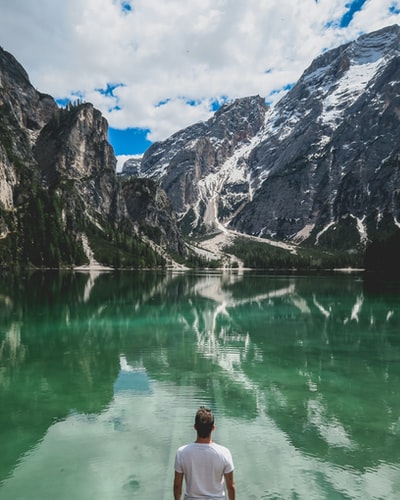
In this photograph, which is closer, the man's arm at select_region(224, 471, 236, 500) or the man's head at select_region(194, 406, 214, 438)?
the man's head at select_region(194, 406, 214, 438)

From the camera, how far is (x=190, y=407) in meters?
17.5

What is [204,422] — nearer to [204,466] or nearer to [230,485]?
[204,466]

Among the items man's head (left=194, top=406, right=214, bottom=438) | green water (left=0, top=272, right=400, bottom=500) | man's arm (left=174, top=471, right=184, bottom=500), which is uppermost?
man's head (left=194, top=406, right=214, bottom=438)

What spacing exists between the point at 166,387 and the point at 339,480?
10461 millimetres

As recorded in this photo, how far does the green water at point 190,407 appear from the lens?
38.2ft

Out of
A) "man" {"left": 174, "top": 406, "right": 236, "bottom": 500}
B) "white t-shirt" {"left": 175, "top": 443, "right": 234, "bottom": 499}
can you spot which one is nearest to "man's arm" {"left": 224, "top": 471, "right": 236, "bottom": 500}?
"man" {"left": 174, "top": 406, "right": 236, "bottom": 500}

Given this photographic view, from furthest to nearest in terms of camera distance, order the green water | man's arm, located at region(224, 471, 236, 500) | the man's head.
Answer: the green water < man's arm, located at region(224, 471, 236, 500) < the man's head

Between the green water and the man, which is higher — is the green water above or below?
below

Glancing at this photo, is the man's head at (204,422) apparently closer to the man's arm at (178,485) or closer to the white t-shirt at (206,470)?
the white t-shirt at (206,470)

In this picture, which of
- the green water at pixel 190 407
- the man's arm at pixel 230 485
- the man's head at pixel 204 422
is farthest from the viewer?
the green water at pixel 190 407

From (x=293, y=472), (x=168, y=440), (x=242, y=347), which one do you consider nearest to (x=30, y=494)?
(x=168, y=440)

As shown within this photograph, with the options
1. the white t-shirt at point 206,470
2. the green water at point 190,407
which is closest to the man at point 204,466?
the white t-shirt at point 206,470

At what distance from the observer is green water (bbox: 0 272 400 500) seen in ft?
38.2

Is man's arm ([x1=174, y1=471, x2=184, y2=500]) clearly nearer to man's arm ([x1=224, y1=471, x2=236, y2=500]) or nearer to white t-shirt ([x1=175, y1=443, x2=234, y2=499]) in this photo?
white t-shirt ([x1=175, y1=443, x2=234, y2=499])
